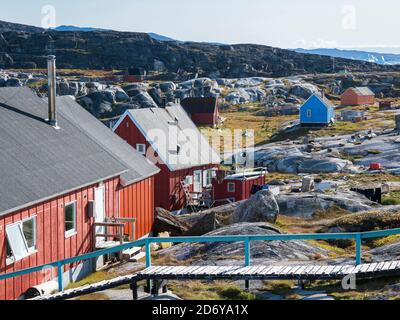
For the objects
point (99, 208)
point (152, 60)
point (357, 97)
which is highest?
point (152, 60)

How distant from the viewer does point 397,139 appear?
6475 cm

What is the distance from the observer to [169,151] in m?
40.8

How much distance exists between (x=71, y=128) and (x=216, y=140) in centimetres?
5978

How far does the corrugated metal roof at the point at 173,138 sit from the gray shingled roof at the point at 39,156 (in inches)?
516

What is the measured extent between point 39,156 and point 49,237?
2964mm

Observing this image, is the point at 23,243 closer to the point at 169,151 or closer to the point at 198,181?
the point at 169,151

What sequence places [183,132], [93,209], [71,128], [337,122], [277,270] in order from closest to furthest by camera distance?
[277,270], [93,209], [71,128], [183,132], [337,122]

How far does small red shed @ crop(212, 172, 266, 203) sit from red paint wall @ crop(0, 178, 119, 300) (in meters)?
17.7

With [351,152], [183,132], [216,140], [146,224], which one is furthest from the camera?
[216,140]

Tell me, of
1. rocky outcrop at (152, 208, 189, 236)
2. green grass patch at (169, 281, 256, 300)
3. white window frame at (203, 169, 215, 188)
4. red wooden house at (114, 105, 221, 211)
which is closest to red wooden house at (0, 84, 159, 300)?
rocky outcrop at (152, 208, 189, 236)

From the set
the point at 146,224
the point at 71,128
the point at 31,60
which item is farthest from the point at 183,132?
the point at 31,60

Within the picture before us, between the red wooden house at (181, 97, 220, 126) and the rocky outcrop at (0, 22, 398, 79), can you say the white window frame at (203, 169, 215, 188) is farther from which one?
the rocky outcrop at (0, 22, 398, 79)

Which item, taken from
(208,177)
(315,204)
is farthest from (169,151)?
(315,204)

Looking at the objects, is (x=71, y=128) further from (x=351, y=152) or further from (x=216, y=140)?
(x=216, y=140)
